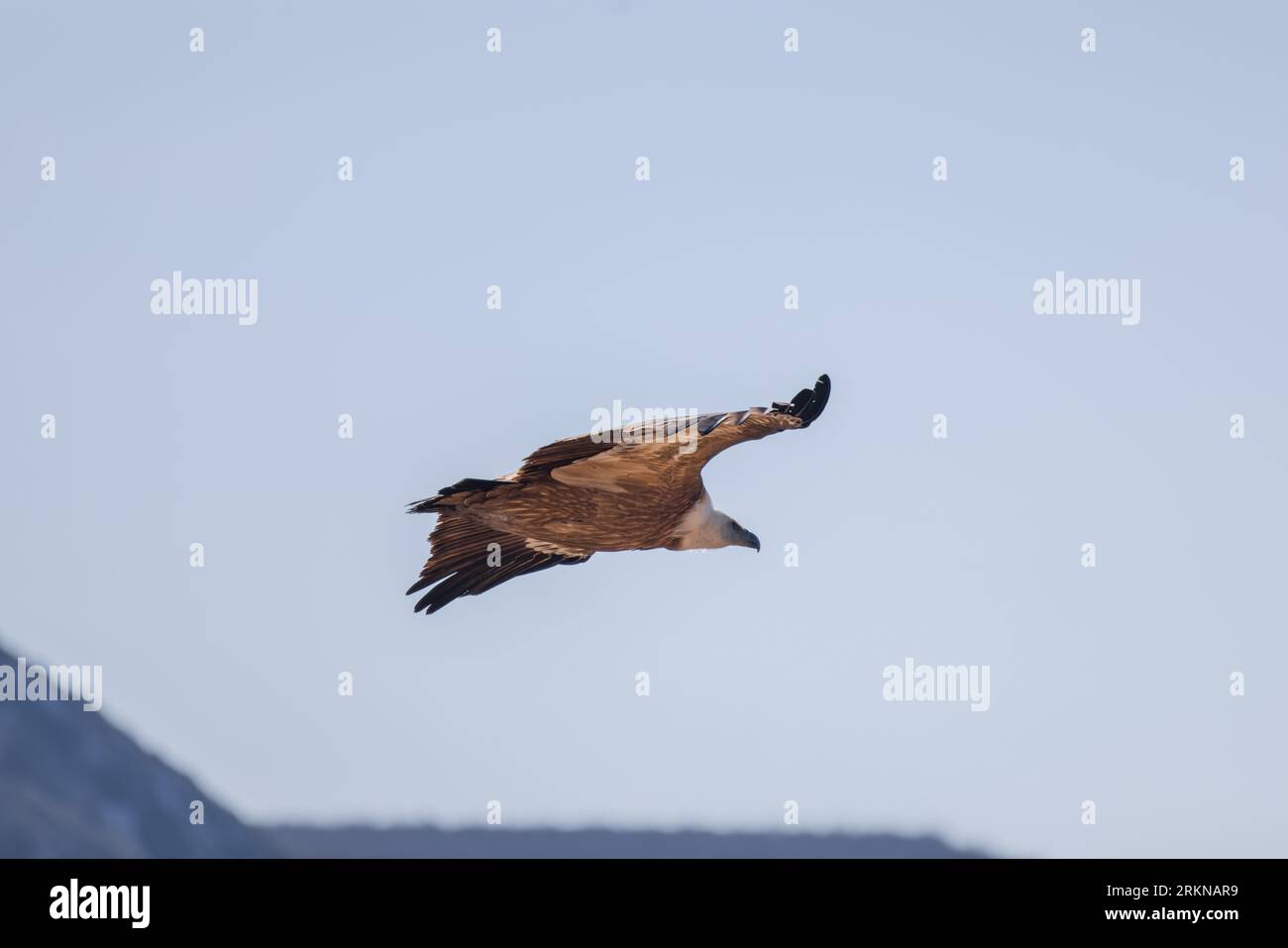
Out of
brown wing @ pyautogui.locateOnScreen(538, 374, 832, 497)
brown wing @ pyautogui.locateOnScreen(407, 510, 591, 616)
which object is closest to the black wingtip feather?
brown wing @ pyautogui.locateOnScreen(538, 374, 832, 497)

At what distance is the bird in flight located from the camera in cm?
1502

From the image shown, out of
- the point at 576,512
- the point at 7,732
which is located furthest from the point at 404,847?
the point at 576,512

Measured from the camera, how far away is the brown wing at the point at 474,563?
17.1m

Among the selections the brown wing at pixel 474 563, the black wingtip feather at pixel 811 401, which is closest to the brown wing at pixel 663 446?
the black wingtip feather at pixel 811 401

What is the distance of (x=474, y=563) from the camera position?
1728 centimetres

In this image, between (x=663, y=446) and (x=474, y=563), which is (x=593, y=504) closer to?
(x=663, y=446)

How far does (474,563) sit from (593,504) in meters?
1.65

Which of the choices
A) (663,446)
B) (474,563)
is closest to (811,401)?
(663,446)

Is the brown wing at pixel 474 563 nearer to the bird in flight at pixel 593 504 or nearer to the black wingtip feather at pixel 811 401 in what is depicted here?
the bird in flight at pixel 593 504

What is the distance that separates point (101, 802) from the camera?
50.4 meters

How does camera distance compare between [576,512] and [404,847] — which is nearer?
[576,512]
